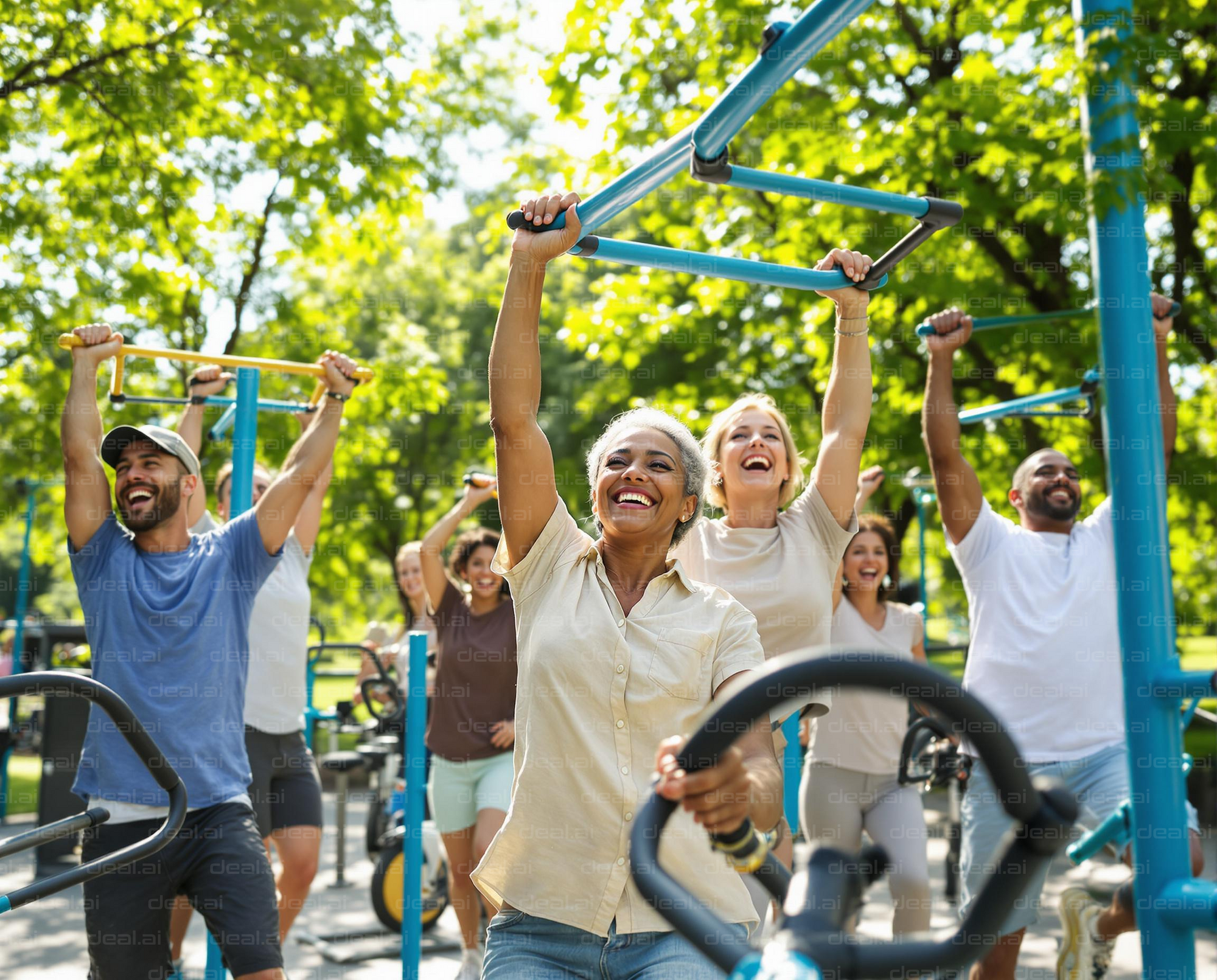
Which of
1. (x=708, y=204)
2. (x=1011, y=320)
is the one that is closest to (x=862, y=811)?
(x=1011, y=320)

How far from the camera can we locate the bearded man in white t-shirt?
149 inches

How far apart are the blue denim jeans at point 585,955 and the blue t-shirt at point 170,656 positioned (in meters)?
1.50

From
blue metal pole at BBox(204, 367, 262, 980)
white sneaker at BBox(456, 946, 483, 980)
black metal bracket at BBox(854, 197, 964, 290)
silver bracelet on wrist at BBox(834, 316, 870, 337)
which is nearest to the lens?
black metal bracket at BBox(854, 197, 964, 290)

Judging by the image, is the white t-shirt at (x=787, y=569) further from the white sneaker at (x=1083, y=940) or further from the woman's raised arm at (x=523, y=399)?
the white sneaker at (x=1083, y=940)

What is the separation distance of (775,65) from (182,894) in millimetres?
2733

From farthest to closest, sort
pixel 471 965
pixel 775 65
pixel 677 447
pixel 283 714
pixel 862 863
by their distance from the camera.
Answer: pixel 471 965 → pixel 283 714 → pixel 677 447 → pixel 775 65 → pixel 862 863

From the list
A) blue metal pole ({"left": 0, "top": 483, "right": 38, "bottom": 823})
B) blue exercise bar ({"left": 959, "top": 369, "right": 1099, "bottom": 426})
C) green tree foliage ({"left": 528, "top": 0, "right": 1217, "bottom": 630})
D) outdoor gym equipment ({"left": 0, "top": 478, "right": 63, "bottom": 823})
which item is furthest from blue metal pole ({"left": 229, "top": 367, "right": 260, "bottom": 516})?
blue metal pole ({"left": 0, "top": 483, "right": 38, "bottom": 823})

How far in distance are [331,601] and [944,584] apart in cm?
1207

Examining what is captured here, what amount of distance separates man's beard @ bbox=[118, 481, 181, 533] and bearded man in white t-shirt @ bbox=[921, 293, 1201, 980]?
97.4 inches

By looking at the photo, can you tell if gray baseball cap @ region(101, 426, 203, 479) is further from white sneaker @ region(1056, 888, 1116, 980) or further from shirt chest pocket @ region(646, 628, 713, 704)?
white sneaker @ region(1056, 888, 1116, 980)

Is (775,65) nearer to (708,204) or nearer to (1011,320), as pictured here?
(1011,320)

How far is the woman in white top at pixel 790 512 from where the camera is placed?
10.8ft

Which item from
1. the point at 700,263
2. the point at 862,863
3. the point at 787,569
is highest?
the point at 700,263

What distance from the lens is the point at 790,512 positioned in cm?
356
